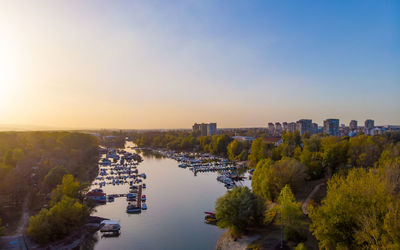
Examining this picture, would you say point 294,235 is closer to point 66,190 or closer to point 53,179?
point 66,190

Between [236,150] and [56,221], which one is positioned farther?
Result: [236,150]

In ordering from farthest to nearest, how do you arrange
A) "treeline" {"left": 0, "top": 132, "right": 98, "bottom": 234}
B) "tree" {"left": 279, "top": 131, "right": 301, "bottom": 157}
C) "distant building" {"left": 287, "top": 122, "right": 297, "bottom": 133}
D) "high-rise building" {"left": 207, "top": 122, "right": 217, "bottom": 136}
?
1. "high-rise building" {"left": 207, "top": 122, "right": 217, "bottom": 136}
2. "distant building" {"left": 287, "top": 122, "right": 297, "bottom": 133}
3. "tree" {"left": 279, "top": 131, "right": 301, "bottom": 157}
4. "treeline" {"left": 0, "top": 132, "right": 98, "bottom": 234}

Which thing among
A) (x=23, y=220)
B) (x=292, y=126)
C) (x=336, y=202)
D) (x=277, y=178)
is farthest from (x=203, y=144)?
(x=336, y=202)

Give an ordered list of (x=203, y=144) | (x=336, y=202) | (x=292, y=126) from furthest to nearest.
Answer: (x=292, y=126) → (x=203, y=144) → (x=336, y=202)

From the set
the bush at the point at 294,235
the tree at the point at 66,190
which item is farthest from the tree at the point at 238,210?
the tree at the point at 66,190

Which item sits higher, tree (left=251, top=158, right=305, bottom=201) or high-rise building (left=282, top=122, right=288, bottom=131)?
high-rise building (left=282, top=122, right=288, bottom=131)

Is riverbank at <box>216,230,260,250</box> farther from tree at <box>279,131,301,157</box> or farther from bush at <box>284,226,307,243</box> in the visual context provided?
tree at <box>279,131,301,157</box>

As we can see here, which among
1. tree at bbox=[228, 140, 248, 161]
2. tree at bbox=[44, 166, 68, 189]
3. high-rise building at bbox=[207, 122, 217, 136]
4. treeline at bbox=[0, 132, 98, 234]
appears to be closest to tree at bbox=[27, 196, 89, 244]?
treeline at bbox=[0, 132, 98, 234]
